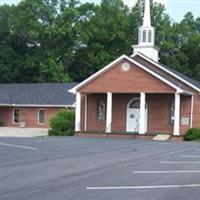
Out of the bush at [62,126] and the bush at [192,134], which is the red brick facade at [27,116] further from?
the bush at [192,134]

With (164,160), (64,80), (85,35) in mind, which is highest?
(85,35)

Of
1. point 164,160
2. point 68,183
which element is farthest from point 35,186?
point 164,160

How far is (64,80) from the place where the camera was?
66938mm

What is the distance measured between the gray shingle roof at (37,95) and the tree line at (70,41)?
1036 centimetres

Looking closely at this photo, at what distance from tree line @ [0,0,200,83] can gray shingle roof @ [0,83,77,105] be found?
1036 centimetres

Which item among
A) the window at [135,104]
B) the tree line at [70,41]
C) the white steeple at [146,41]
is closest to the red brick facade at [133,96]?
the window at [135,104]

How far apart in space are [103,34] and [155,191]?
60600 millimetres

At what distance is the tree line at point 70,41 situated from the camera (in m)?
70.1

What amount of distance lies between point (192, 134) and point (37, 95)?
21.7 metres

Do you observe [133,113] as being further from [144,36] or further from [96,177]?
[96,177]

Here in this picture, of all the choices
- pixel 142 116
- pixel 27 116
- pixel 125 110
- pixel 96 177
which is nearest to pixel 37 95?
pixel 27 116

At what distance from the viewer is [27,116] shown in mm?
54594

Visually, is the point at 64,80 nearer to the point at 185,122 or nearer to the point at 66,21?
the point at 66,21

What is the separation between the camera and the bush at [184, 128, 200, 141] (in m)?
38.0
